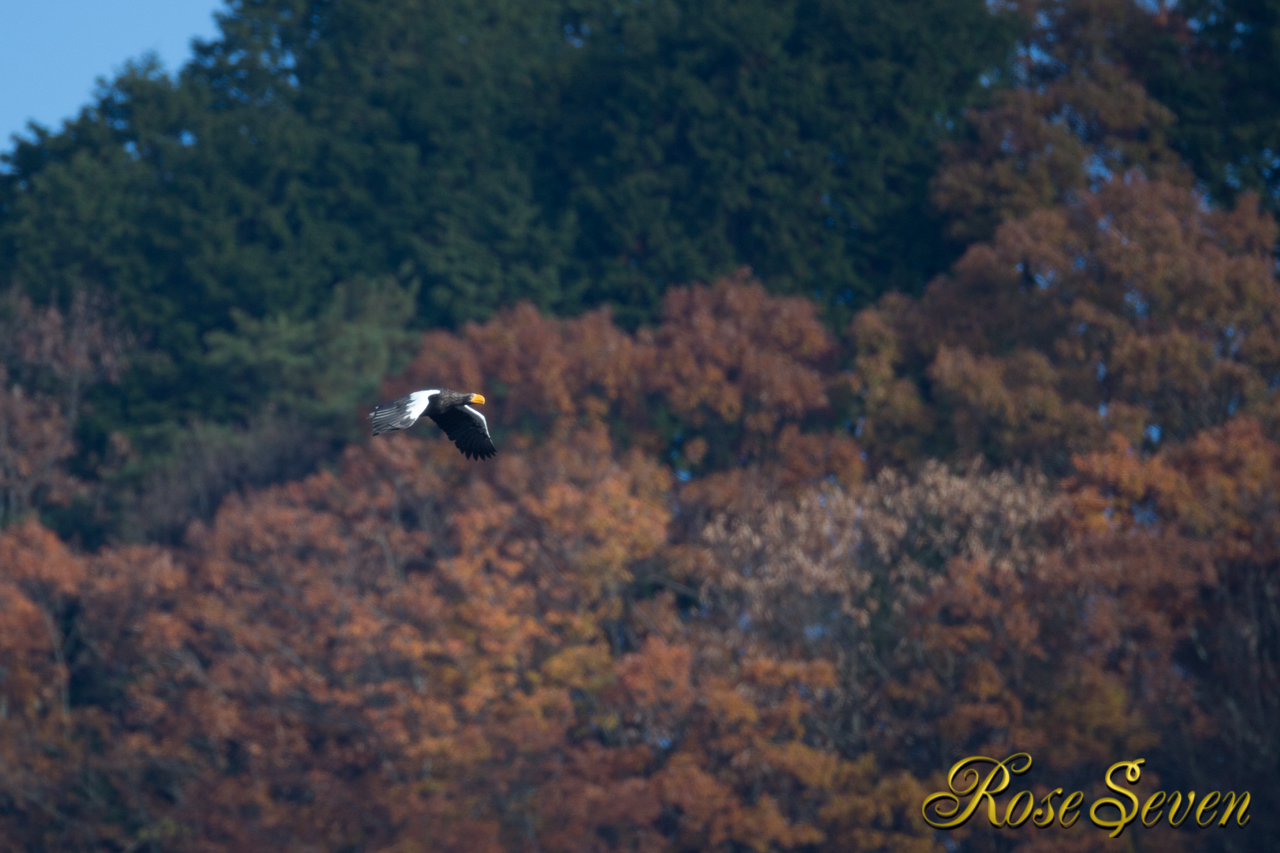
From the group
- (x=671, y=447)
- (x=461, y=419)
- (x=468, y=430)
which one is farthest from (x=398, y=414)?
(x=671, y=447)

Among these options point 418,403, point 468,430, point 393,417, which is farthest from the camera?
point 468,430

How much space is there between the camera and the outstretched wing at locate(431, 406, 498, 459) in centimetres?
1134

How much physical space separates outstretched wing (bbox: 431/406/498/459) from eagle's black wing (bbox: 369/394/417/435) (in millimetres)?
819

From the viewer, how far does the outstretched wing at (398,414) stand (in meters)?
9.88

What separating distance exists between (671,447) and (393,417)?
1560 cm

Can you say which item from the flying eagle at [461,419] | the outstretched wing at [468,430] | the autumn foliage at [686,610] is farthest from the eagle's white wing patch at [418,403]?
the autumn foliage at [686,610]

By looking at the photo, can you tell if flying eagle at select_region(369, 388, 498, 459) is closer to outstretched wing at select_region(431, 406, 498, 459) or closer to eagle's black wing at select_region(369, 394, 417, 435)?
outstretched wing at select_region(431, 406, 498, 459)

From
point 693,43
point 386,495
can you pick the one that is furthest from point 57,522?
point 693,43

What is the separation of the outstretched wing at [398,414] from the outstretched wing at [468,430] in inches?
24.5

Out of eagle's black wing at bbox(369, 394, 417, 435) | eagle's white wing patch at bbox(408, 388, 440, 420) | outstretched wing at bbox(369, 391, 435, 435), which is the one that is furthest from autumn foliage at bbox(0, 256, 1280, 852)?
eagle's black wing at bbox(369, 394, 417, 435)

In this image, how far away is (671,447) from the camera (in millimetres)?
25594

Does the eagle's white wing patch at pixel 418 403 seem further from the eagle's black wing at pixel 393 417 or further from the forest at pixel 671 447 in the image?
the forest at pixel 671 447

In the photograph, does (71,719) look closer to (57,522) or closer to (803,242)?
(57,522)

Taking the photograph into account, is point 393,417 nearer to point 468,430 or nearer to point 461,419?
point 468,430
